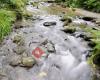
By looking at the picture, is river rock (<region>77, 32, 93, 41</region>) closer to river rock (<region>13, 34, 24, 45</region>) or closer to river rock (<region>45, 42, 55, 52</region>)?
river rock (<region>45, 42, 55, 52</region>)

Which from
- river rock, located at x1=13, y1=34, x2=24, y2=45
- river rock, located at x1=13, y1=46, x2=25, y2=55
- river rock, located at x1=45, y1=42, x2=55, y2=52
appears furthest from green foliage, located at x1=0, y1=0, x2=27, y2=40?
river rock, located at x1=45, y1=42, x2=55, y2=52

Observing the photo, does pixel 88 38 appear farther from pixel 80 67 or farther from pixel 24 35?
pixel 24 35

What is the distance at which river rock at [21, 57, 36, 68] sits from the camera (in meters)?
6.14

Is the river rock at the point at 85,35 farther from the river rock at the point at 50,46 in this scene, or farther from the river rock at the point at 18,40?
the river rock at the point at 18,40

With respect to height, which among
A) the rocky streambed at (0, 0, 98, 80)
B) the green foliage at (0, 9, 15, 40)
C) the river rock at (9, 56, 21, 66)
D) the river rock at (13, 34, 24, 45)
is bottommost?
the rocky streambed at (0, 0, 98, 80)

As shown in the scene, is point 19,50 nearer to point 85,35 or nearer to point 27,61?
point 27,61

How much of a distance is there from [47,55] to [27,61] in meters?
0.92

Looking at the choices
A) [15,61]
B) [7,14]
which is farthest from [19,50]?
[7,14]

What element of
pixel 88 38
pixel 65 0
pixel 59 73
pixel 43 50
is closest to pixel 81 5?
pixel 65 0

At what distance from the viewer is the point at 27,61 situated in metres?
6.23

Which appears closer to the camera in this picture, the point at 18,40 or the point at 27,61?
the point at 27,61

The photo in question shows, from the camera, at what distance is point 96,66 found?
19.5ft

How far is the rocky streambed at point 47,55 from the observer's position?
5906 millimetres

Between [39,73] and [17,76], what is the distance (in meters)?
0.65
